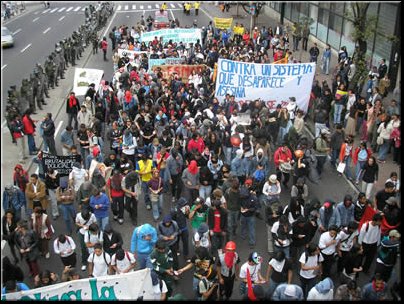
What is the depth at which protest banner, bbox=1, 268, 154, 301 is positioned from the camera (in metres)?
7.09

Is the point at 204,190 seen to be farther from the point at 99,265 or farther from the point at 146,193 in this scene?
the point at 99,265

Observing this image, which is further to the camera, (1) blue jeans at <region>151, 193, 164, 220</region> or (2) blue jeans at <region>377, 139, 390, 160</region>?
(2) blue jeans at <region>377, 139, 390, 160</region>

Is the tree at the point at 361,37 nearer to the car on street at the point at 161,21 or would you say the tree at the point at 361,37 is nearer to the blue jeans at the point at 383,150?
the blue jeans at the point at 383,150

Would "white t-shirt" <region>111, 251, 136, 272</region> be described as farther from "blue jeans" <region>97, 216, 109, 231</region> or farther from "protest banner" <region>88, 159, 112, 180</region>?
"protest banner" <region>88, 159, 112, 180</region>

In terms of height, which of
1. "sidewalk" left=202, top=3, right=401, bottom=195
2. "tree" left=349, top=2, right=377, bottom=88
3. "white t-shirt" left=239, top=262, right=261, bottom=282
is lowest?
"sidewalk" left=202, top=3, right=401, bottom=195

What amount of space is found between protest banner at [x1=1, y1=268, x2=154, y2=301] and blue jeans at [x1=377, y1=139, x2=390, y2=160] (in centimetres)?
Answer: 851

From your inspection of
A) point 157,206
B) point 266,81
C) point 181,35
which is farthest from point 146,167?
point 181,35

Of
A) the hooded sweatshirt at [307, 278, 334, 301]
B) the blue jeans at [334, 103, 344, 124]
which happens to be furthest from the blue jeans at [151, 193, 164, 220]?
the blue jeans at [334, 103, 344, 124]

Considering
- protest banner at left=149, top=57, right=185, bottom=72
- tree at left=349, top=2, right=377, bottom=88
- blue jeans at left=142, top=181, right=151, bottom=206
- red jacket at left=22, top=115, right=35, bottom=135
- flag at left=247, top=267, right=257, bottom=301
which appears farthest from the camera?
protest banner at left=149, top=57, right=185, bottom=72

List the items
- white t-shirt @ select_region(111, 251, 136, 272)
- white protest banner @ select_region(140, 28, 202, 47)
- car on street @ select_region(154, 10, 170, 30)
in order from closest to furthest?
white t-shirt @ select_region(111, 251, 136, 272)
white protest banner @ select_region(140, 28, 202, 47)
car on street @ select_region(154, 10, 170, 30)

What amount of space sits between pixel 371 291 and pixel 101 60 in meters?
23.4

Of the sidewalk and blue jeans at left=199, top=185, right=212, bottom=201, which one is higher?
blue jeans at left=199, top=185, right=212, bottom=201

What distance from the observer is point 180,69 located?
18.6 meters

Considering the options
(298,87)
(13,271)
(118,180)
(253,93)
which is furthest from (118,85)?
(13,271)
